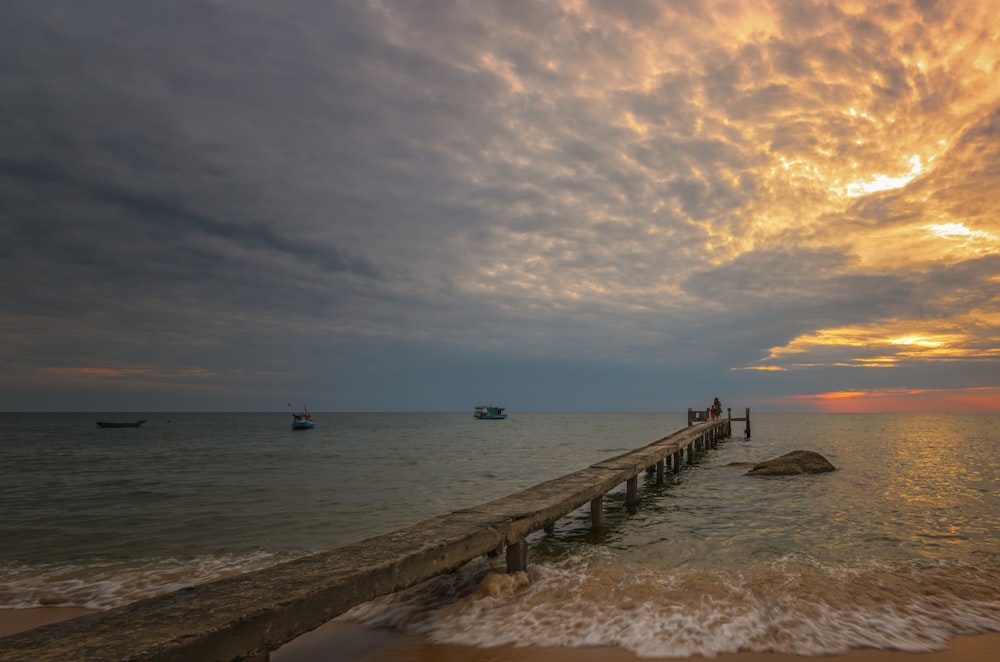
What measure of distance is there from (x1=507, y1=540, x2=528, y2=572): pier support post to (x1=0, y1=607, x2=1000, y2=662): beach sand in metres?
1.83

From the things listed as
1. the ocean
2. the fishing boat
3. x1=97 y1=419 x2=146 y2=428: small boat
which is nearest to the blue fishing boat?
the fishing boat

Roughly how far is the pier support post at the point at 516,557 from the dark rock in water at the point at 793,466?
47.3ft

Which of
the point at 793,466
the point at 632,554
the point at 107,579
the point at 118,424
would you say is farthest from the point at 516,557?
the point at 118,424

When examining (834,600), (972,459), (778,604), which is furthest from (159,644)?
(972,459)

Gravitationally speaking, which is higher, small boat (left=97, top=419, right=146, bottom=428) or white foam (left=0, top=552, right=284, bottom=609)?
white foam (left=0, top=552, right=284, bottom=609)

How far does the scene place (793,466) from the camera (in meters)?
18.2

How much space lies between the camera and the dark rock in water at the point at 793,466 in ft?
58.6

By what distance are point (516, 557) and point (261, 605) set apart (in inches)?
157

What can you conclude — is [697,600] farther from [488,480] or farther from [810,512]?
[488,480]

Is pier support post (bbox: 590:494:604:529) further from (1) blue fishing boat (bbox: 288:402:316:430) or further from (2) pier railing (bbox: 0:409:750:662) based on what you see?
(1) blue fishing boat (bbox: 288:402:316:430)

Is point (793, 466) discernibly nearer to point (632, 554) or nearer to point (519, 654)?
point (632, 554)

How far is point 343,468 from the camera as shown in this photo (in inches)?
1010

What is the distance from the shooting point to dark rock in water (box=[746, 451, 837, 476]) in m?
17.9

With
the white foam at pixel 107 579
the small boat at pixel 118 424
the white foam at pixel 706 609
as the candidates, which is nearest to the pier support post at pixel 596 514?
the white foam at pixel 706 609
